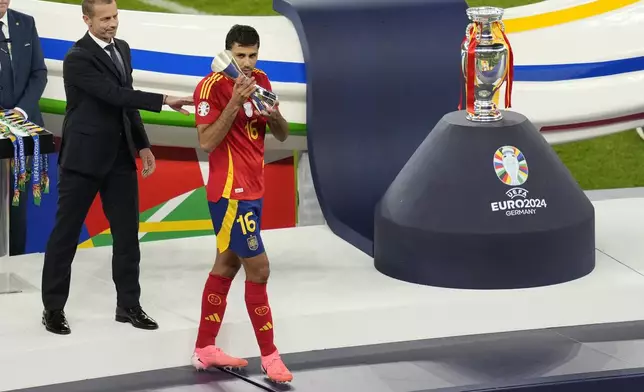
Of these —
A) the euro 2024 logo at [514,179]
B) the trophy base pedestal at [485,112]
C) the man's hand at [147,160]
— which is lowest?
the euro 2024 logo at [514,179]

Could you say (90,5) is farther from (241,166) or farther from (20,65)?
(20,65)

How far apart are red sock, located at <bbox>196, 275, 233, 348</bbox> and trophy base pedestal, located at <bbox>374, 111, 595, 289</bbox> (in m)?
0.97

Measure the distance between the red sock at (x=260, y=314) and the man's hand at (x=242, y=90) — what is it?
553mm

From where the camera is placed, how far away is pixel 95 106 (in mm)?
4492

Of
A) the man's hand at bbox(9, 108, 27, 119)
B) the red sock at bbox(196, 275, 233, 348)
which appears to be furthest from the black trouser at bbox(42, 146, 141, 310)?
the man's hand at bbox(9, 108, 27, 119)

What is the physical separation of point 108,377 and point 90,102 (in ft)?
2.84

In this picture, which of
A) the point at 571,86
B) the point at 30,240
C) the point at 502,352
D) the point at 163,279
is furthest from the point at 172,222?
the point at 502,352

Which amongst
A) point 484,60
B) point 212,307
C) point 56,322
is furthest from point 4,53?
point 484,60

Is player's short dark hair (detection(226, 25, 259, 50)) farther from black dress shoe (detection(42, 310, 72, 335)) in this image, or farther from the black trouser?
black dress shoe (detection(42, 310, 72, 335))

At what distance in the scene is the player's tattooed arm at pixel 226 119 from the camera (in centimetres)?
415

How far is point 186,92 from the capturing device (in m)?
5.93

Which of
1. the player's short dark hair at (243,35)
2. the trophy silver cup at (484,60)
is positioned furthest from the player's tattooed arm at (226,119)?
the trophy silver cup at (484,60)

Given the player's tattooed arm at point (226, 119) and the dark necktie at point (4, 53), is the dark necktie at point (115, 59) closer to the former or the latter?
the player's tattooed arm at point (226, 119)

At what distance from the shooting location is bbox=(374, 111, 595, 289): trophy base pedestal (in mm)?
5016
